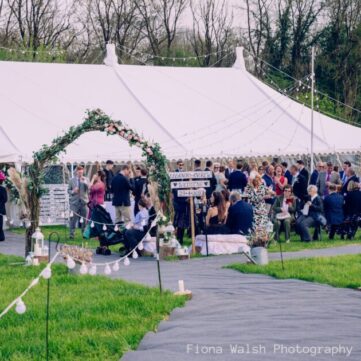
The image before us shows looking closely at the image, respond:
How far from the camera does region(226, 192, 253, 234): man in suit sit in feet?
58.9

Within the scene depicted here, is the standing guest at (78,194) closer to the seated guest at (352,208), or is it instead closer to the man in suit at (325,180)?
the man in suit at (325,180)

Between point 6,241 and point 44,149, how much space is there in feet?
19.2

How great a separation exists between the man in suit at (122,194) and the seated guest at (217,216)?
10.7ft

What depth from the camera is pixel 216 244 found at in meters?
18.0

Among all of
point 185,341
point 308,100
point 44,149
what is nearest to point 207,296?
point 185,341

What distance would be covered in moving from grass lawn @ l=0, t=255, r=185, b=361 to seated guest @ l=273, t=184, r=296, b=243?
698cm

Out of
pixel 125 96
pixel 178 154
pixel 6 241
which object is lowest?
pixel 6 241

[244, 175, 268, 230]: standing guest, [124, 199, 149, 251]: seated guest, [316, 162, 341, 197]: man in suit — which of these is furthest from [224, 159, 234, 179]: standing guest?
[124, 199, 149, 251]: seated guest

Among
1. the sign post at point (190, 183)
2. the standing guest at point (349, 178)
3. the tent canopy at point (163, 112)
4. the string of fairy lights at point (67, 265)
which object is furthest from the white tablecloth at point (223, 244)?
the tent canopy at point (163, 112)

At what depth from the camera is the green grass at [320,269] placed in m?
→ 13.1

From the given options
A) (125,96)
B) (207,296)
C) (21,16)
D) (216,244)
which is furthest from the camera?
(21,16)

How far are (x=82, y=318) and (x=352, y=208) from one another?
11261 mm

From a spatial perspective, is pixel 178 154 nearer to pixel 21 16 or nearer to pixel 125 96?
pixel 125 96

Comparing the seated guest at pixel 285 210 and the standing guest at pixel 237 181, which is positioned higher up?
the standing guest at pixel 237 181
